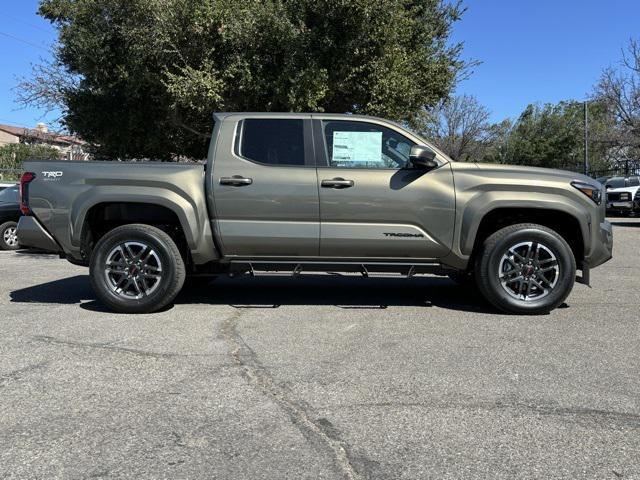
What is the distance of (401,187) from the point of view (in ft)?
19.5

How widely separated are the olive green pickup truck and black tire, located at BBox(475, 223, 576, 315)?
1 cm

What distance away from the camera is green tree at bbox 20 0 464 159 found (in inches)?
417

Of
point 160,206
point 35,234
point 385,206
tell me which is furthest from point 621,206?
point 35,234

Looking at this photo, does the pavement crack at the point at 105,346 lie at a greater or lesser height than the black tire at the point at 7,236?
lesser

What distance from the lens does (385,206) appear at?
5.93 meters

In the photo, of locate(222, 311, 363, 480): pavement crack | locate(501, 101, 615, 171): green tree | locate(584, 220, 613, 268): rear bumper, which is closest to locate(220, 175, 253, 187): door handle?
locate(222, 311, 363, 480): pavement crack

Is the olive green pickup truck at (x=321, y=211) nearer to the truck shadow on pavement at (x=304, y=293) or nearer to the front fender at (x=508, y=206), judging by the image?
the front fender at (x=508, y=206)

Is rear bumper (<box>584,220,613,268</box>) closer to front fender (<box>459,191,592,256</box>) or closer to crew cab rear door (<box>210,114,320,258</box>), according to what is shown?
front fender (<box>459,191,592,256</box>)

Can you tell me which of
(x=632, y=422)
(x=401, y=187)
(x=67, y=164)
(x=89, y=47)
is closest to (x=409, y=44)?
(x=89, y=47)

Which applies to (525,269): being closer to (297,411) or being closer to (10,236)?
(297,411)

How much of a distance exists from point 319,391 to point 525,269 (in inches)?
121

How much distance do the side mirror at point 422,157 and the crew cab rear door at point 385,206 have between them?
78mm

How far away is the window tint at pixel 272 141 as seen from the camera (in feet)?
20.0

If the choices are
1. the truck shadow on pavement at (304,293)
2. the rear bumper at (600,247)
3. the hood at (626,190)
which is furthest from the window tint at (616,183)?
the rear bumper at (600,247)
